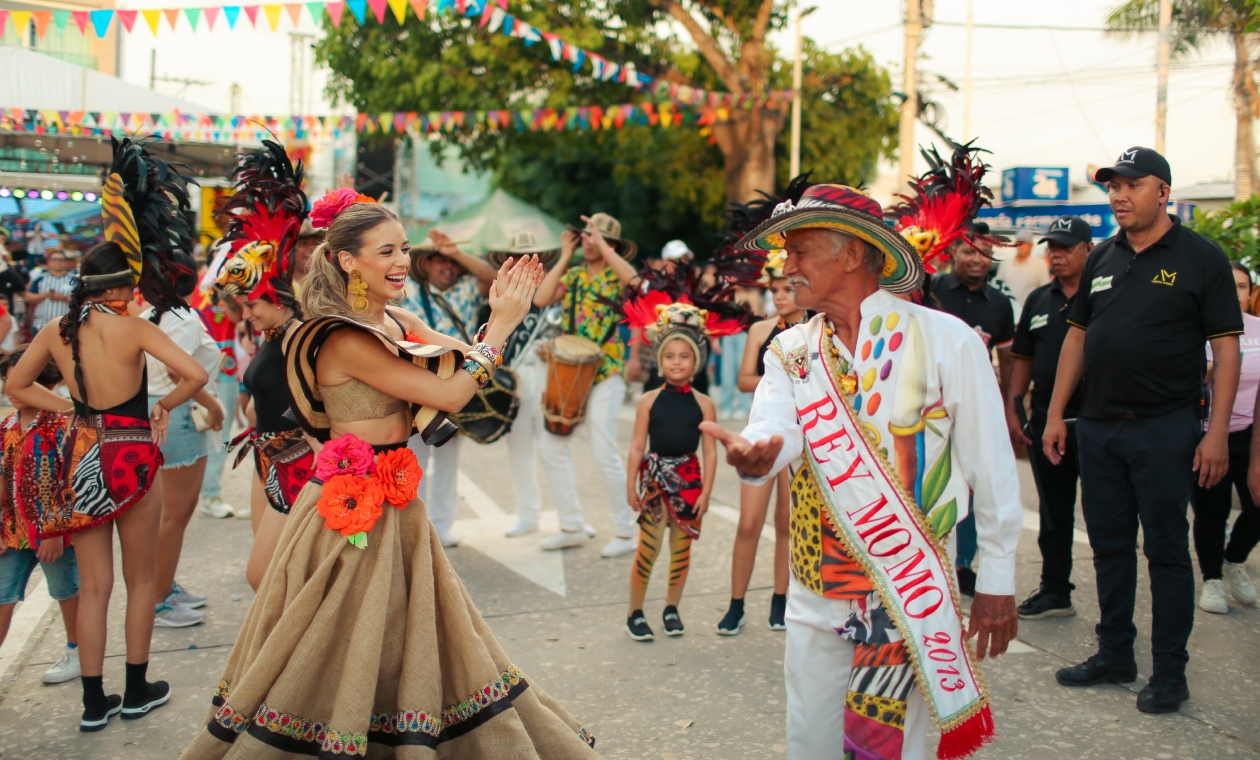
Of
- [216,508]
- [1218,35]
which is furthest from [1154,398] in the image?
[1218,35]

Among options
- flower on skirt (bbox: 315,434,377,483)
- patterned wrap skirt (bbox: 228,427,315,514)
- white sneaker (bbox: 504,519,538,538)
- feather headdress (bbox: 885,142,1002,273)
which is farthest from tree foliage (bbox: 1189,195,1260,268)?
flower on skirt (bbox: 315,434,377,483)

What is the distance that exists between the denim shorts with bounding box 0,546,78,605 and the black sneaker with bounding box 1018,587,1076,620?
15.2 ft

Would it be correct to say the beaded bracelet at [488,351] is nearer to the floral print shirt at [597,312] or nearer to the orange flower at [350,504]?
the orange flower at [350,504]

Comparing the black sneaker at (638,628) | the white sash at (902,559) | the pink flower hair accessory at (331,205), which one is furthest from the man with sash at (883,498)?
the black sneaker at (638,628)

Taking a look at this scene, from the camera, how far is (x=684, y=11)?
1795cm

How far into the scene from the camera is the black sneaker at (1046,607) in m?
5.21

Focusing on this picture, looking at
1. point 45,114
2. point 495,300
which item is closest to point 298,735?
point 495,300

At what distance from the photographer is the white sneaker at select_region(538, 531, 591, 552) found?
263 inches

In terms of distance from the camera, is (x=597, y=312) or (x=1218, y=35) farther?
(x=1218, y=35)

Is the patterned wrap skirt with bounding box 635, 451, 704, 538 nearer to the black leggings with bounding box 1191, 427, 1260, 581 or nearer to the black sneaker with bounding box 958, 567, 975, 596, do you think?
the black sneaker with bounding box 958, 567, 975, 596

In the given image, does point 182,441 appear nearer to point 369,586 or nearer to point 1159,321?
point 369,586

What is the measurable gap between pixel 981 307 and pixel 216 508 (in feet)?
19.1

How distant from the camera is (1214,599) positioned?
5.33 m

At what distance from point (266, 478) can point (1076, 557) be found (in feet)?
16.4
